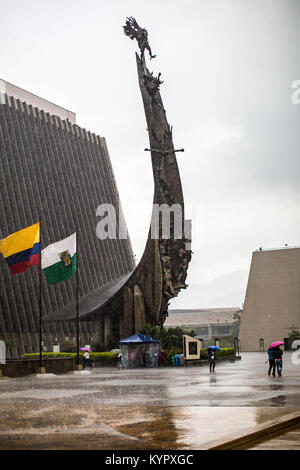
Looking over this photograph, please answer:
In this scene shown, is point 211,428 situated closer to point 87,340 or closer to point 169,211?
point 169,211

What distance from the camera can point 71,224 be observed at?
7769 cm

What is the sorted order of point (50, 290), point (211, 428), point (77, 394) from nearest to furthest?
point (211, 428) < point (77, 394) < point (50, 290)

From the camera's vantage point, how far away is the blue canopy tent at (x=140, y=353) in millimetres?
38156

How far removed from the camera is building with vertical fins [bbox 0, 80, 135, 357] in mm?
66375

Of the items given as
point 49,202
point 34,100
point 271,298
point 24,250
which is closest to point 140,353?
point 24,250

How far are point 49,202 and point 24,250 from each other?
44.1m

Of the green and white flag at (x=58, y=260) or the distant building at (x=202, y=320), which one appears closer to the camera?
the green and white flag at (x=58, y=260)

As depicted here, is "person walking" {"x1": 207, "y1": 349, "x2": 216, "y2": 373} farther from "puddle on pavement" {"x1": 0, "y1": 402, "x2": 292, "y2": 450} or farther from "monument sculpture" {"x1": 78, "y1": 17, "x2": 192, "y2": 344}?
"puddle on pavement" {"x1": 0, "y1": 402, "x2": 292, "y2": 450}

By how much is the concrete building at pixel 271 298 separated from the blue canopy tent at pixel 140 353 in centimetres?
4575

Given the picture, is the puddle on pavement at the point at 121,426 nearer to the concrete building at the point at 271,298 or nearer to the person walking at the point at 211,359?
the person walking at the point at 211,359

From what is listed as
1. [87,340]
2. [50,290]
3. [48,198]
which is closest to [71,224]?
[48,198]

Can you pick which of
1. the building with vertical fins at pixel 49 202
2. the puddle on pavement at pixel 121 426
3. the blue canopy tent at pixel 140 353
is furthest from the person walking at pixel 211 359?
the building with vertical fins at pixel 49 202

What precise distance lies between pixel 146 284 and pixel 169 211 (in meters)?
5.25

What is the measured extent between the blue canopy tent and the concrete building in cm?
4575
